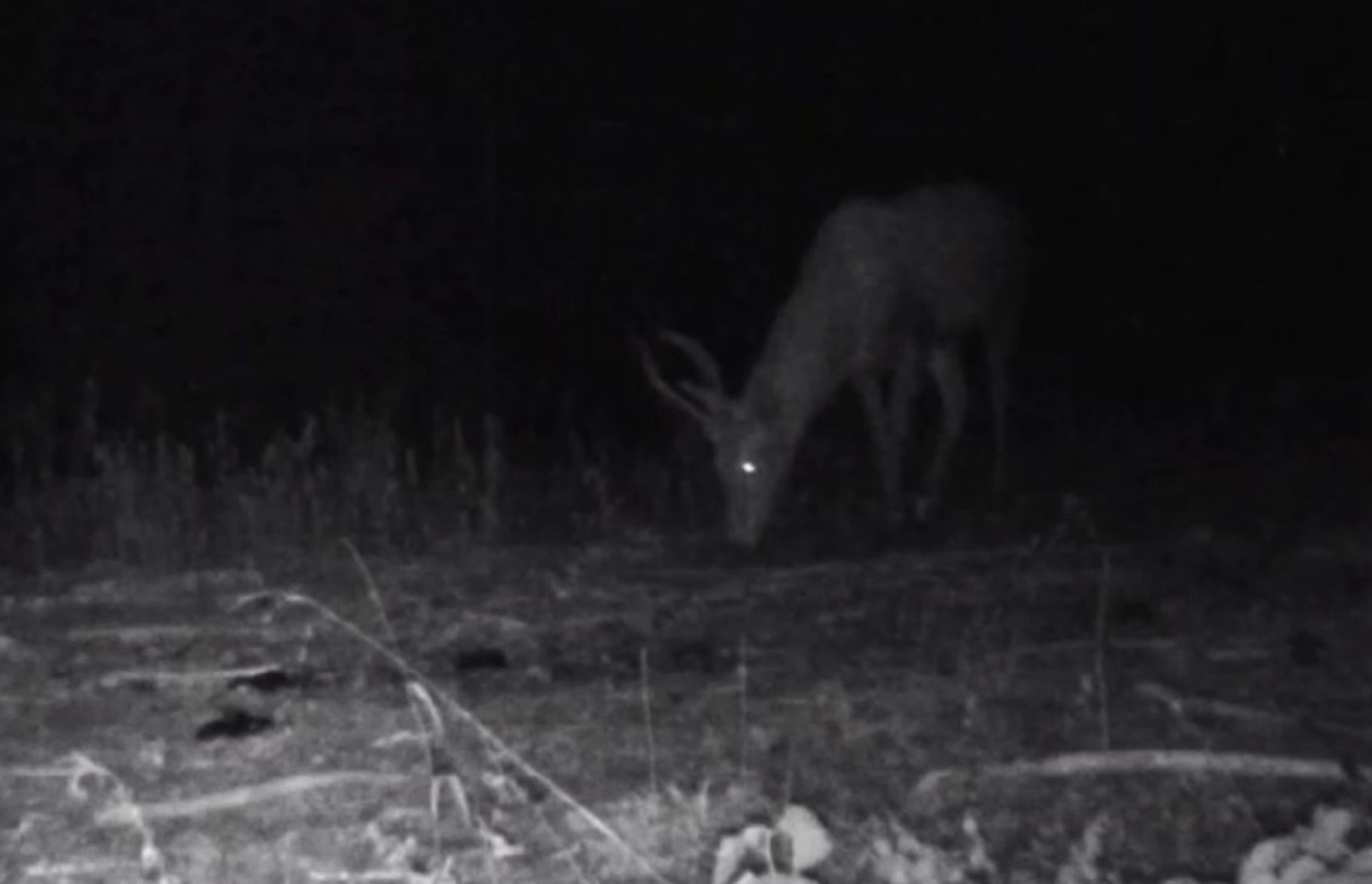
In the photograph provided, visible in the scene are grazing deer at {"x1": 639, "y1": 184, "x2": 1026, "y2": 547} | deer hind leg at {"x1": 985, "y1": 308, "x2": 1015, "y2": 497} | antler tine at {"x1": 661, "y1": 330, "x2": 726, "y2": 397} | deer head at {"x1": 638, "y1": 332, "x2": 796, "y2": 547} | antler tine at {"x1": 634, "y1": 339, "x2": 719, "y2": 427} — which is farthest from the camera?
deer hind leg at {"x1": 985, "y1": 308, "x2": 1015, "y2": 497}

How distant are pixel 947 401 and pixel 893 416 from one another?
1.11 ft

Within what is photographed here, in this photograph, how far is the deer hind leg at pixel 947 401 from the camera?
1323cm

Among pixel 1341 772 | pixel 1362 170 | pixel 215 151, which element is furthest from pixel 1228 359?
pixel 1341 772

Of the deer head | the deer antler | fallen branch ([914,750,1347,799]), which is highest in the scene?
the deer antler

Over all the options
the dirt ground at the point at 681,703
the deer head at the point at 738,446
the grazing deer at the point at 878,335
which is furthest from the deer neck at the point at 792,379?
the dirt ground at the point at 681,703

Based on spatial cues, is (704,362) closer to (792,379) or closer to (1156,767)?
(792,379)

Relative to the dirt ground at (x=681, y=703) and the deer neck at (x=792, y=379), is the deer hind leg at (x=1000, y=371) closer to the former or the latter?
the deer neck at (x=792, y=379)

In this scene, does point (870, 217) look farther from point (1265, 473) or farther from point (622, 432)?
point (622, 432)

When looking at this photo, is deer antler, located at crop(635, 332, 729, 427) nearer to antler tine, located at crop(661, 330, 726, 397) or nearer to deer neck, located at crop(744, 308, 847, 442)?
antler tine, located at crop(661, 330, 726, 397)

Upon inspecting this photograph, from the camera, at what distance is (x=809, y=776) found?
724cm

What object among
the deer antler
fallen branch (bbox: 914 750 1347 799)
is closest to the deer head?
the deer antler

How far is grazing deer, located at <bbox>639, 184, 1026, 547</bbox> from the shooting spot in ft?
40.5

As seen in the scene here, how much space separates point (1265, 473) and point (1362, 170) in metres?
11.1

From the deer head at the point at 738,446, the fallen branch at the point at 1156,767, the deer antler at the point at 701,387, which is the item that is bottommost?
the fallen branch at the point at 1156,767
